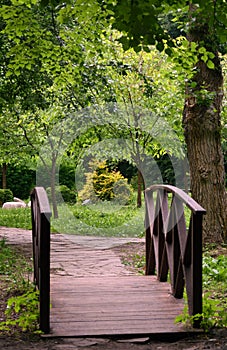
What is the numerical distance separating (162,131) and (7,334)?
10379mm

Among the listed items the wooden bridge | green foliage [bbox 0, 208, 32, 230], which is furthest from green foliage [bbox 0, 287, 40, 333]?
green foliage [bbox 0, 208, 32, 230]

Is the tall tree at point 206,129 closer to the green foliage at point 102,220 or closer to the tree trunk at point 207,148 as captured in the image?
the tree trunk at point 207,148

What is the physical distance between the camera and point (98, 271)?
7.13m

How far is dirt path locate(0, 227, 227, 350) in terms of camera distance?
141 inches

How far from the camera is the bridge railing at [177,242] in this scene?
12.9ft

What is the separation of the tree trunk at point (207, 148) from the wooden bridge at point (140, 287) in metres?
2.09

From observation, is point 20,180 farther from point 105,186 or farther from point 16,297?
point 16,297

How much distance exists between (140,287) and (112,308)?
870 mm

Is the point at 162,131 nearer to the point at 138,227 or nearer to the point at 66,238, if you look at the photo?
the point at 138,227

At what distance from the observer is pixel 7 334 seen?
12.7 ft

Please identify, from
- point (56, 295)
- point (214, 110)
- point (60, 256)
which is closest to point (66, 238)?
point (60, 256)

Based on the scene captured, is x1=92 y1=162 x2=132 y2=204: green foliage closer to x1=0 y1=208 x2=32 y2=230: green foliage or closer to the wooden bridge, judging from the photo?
x1=0 y1=208 x2=32 y2=230: green foliage

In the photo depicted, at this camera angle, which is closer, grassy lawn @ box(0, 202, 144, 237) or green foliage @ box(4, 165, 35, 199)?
grassy lawn @ box(0, 202, 144, 237)

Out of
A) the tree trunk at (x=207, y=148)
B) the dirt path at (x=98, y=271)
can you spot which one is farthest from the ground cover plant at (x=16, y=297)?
the tree trunk at (x=207, y=148)
